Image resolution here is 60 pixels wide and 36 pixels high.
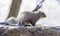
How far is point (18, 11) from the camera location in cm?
257

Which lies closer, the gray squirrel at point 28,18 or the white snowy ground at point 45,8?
the gray squirrel at point 28,18

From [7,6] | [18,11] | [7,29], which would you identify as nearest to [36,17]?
[18,11]

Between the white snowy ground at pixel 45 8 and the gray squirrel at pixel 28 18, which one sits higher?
the white snowy ground at pixel 45 8

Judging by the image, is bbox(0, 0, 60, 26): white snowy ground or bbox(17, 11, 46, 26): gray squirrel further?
bbox(0, 0, 60, 26): white snowy ground

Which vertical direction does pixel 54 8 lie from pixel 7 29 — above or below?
above

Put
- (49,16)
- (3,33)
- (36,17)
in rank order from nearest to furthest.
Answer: (3,33)
(36,17)
(49,16)

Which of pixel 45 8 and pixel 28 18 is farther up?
pixel 45 8

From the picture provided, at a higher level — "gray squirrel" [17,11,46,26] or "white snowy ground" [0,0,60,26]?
"white snowy ground" [0,0,60,26]

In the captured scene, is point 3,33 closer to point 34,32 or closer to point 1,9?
point 34,32

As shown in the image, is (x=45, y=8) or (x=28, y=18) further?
(x=45, y=8)

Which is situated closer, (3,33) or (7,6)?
(3,33)

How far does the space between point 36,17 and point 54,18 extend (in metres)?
0.86

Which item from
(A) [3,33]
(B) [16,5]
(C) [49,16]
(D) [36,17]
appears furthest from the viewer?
(C) [49,16]

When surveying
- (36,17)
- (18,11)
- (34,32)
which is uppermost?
(18,11)
